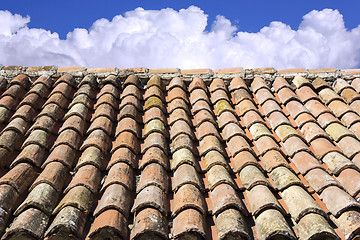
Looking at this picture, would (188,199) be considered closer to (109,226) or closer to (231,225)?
(231,225)

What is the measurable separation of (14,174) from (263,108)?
327 cm

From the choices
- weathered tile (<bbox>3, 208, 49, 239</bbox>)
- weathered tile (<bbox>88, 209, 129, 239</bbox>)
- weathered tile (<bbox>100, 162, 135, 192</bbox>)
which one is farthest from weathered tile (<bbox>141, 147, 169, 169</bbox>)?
weathered tile (<bbox>3, 208, 49, 239</bbox>)

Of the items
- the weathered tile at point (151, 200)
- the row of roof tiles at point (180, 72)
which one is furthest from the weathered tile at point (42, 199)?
the row of roof tiles at point (180, 72)

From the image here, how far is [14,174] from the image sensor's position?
117 inches

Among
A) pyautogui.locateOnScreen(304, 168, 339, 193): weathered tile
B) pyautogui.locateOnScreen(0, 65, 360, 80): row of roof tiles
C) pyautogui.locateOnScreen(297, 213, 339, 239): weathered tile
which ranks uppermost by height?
pyautogui.locateOnScreen(0, 65, 360, 80): row of roof tiles

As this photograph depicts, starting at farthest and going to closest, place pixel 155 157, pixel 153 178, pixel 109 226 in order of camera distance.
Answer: pixel 155 157
pixel 153 178
pixel 109 226

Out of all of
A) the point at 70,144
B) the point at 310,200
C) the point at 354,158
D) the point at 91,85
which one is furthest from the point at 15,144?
the point at 354,158

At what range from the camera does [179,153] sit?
3395mm

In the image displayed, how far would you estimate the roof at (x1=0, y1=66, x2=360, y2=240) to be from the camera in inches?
100.0

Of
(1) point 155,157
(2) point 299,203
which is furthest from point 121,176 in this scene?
(2) point 299,203

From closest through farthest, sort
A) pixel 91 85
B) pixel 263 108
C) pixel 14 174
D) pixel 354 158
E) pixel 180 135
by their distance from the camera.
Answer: pixel 14 174 < pixel 354 158 < pixel 180 135 < pixel 263 108 < pixel 91 85

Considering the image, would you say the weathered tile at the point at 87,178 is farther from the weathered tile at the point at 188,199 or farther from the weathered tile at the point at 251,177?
the weathered tile at the point at 251,177

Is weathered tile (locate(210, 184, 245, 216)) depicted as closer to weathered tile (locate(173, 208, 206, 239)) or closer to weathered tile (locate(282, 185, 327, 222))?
weathered tile (locate(173, 208, 206, 239))

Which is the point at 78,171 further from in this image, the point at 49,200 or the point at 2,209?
the point at 2,209
